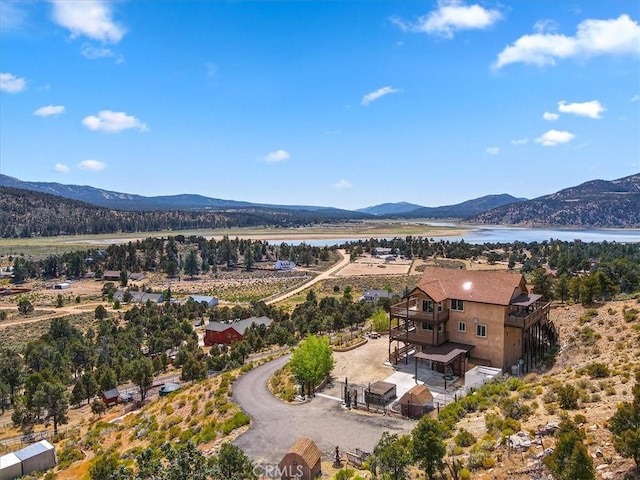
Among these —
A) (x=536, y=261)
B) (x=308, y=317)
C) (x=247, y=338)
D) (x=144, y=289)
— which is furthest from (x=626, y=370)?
(x=536, y=261)

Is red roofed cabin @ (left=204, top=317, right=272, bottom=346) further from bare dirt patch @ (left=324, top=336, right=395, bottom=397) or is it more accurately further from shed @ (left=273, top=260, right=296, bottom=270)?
shed @ (left=273, top=260, right=296, bottom=270)

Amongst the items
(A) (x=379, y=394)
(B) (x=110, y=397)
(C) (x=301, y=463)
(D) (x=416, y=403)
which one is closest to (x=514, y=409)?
(D) (x=416, y=403)

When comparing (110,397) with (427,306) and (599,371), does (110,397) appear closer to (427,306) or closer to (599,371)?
(427,306)

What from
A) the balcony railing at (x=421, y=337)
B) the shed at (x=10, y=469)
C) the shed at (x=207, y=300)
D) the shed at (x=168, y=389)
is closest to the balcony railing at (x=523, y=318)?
the balcony railing at (x=421, y=337)

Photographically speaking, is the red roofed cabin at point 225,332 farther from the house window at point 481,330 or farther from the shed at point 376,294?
the house window at point 481,330

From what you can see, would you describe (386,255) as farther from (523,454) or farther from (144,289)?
(523,454)

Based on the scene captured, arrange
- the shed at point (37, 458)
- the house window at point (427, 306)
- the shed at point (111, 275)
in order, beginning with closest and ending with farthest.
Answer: the shed at point (37, 458), the house window at point (427, 306), the shed at point (111, 275)
